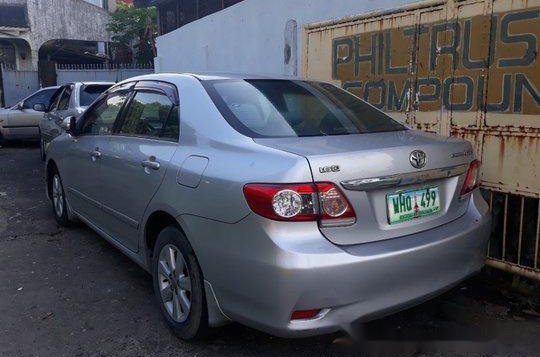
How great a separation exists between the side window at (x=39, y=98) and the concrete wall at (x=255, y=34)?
3241 millimetres

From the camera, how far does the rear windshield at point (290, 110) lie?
9.00 ft

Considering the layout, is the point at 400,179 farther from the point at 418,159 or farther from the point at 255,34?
the point at 255,34

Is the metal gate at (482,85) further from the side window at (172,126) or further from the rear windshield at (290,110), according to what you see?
the side window at (172,126)

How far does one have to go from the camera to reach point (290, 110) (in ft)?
9.66

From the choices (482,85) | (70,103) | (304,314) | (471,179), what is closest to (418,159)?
(471,179)

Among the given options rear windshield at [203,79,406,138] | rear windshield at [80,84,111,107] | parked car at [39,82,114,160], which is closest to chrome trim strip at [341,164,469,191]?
rear windshield at [203,79,406,138]

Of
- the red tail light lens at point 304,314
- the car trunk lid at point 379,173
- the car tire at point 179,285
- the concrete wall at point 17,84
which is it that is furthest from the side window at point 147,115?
the concrete wall at point 17,84

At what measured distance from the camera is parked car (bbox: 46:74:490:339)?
2197mm

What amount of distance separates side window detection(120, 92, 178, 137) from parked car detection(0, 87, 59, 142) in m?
9.39

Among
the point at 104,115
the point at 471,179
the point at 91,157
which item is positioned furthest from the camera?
the point at 104,115

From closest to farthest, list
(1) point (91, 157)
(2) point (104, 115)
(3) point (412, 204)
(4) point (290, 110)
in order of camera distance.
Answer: (3) point (412, 204)
(4) point (290, 110)
(1) point (91, 157)
(2) point (104, 115)

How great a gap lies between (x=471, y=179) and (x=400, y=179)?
662mm

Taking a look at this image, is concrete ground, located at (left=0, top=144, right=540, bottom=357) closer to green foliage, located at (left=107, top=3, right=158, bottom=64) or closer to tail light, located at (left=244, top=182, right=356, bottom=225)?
tail light, located at (left=244, top=182, right=356, bottom=225)

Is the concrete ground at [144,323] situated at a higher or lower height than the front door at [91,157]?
lower
